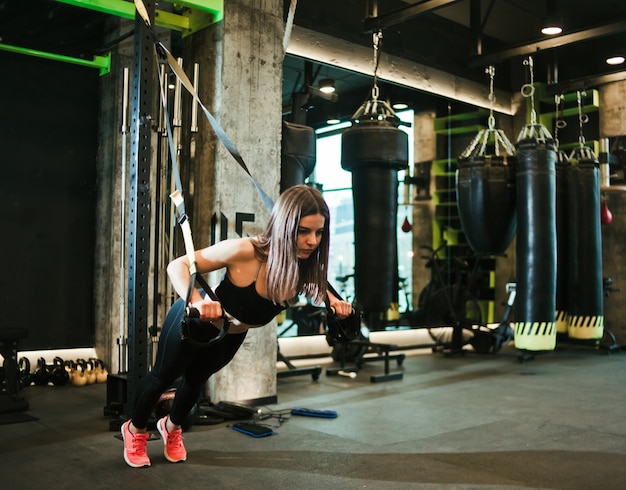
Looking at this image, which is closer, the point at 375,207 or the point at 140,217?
the point at 140,217

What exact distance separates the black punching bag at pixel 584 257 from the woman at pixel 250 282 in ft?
8.02

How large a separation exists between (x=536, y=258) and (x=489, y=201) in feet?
1.85

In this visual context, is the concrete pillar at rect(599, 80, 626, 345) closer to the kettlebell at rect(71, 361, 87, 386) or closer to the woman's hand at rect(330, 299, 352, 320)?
the kettlebell at rect(71, 361, 87, 386)

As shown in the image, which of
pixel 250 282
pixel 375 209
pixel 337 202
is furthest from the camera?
pixel 337 202

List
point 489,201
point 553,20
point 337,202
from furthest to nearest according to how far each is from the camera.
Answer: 1. point 337,202
2. point 553,20
3. point 489,201

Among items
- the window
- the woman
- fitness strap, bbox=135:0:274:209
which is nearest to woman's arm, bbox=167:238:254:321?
the woman

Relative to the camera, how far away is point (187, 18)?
4.76 metres

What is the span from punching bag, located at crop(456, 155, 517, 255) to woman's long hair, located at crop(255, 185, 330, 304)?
2055 mm

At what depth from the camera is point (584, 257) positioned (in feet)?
14.6

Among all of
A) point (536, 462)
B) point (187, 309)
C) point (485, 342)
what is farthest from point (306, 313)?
point (187, 309)

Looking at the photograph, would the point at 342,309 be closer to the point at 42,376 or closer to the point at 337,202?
the point at 42,376

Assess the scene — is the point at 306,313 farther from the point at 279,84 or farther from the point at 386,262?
the point at 386,262

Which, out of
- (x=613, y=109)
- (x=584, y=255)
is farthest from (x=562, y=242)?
(x=613, y=109)

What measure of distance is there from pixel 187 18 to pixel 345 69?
2.53m
